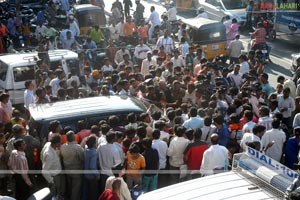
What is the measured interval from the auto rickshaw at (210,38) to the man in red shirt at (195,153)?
10.2 m

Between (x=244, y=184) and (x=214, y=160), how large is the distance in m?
3.24

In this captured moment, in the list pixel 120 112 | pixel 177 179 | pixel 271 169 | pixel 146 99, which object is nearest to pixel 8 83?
pixel 146 99

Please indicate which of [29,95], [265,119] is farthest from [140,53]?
[265,119]

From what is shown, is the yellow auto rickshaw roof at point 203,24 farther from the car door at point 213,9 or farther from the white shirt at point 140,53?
the car door at point 213,9

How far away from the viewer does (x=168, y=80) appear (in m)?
14.0

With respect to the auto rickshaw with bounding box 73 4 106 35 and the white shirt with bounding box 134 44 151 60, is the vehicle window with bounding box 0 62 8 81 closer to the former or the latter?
the white shirt with bounding box 134 44 151 60

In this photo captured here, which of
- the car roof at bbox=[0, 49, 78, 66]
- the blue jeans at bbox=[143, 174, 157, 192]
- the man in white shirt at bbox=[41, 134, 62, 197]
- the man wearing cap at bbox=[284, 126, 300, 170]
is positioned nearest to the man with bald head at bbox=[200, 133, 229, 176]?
the blue jeans at bbox=[143, 174, 157, 192]

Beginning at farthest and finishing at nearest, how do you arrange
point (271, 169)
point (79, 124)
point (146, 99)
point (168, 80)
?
point (168, 80) → point (146, 99) → point (79, 124) → point (271, 169)

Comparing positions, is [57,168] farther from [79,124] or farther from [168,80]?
[168,80]

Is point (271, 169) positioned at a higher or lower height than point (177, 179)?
higher

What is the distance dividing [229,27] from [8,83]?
28.0 ft

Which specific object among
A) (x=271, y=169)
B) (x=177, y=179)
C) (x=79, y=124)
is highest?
(x=271, y=169)

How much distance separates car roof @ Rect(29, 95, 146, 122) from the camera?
10.8 metres

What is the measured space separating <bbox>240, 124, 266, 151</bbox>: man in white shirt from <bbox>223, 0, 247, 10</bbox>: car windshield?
15.8 metres
